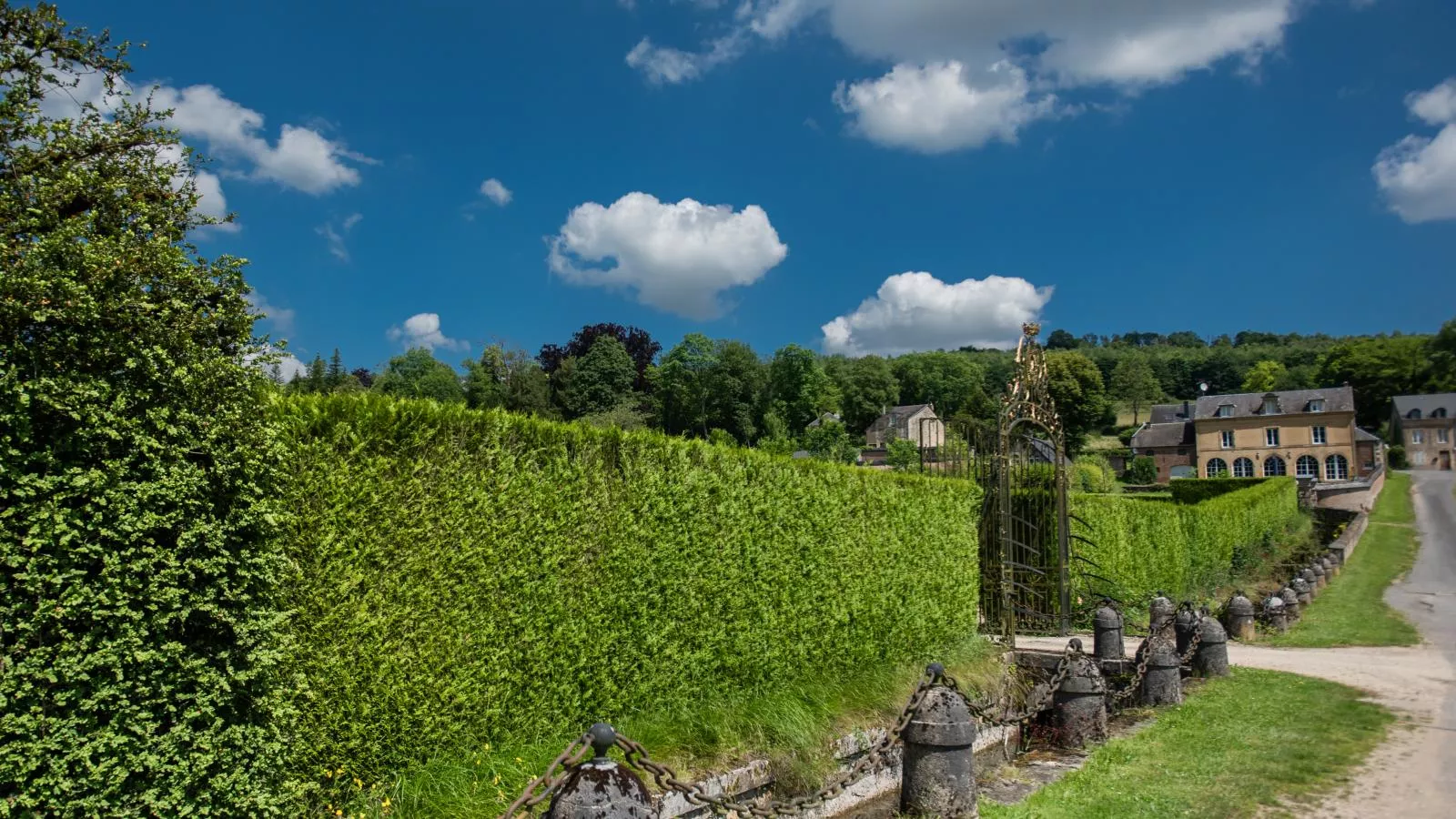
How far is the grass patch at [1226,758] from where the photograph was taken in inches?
233

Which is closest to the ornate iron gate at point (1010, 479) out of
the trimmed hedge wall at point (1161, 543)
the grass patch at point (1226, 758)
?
the trimmed hedge wall at point (1161, 543)

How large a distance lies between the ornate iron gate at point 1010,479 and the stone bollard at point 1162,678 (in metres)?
2.25

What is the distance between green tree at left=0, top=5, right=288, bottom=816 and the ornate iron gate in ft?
29.7

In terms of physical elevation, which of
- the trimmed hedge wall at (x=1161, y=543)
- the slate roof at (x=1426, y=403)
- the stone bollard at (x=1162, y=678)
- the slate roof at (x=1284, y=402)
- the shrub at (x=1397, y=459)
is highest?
the slate roof at (x=1426, y=403)

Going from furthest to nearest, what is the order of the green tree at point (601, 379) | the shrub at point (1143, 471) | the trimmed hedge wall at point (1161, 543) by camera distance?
the green tree at point (601, 379), the shrub at point (1143, 471), the trimmed hedge wall at point (1161, 543)

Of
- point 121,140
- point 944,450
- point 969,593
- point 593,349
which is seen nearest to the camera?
point 121,140

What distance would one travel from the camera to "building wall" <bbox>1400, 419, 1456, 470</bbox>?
71375 mm

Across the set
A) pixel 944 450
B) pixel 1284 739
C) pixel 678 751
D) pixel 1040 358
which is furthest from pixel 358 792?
pixel 1040 358

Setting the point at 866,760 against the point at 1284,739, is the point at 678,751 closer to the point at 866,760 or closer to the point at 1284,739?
the point at 866,760

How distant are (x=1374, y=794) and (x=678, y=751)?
522 centimetres

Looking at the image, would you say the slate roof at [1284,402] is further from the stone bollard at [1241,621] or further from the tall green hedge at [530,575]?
the tall green hedge at [530,575]

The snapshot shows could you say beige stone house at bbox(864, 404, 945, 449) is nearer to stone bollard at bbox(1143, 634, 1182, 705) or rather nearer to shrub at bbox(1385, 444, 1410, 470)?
shrub at bbox(1385, 444, 1410, 470)

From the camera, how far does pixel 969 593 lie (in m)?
10.7

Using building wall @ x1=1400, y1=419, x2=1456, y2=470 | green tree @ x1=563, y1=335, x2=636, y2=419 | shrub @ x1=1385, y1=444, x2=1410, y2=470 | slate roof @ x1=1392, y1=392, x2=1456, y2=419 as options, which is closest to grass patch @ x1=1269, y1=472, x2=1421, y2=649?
shrub @ x1=1385, y1=444, x2=1410, y2=470
